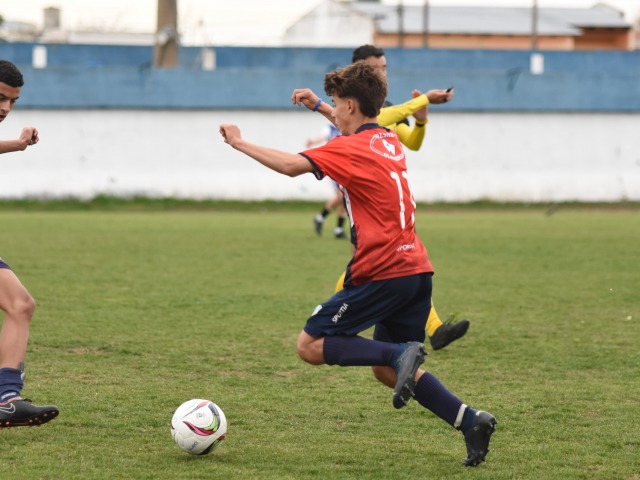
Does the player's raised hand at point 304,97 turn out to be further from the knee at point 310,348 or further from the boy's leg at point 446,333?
the boy's leg at point 446,333

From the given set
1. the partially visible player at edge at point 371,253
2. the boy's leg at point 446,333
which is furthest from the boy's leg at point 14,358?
the boy's leg at point 446,333

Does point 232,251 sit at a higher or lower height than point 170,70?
lower

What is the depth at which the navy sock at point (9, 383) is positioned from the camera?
5.03 m

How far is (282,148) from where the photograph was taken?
2881 centimetres

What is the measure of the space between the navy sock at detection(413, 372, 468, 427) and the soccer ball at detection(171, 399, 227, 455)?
0.98m

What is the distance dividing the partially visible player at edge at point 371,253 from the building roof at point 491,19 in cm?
5761

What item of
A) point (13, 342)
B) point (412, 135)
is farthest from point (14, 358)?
point (412, 135)

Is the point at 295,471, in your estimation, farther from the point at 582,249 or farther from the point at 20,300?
the point at 582,249

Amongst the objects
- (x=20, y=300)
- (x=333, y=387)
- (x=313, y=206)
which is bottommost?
(x=313, y=206)

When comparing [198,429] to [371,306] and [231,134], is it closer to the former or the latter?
[371,306]

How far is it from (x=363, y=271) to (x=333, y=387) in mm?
1873

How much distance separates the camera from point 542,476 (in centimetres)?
455

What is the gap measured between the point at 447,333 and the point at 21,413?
3361mm

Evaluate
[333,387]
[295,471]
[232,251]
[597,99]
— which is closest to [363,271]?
[295,471]
